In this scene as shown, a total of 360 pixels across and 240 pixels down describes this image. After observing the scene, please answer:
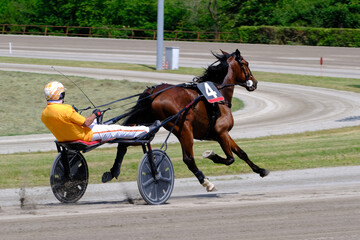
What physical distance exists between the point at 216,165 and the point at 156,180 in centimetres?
380

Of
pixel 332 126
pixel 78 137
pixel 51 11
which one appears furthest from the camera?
pixel 51 11

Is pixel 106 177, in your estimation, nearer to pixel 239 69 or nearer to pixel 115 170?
pixel 115 170

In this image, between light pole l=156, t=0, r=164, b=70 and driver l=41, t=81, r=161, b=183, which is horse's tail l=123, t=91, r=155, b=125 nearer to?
driver l=41, t=81, r=161, b=183

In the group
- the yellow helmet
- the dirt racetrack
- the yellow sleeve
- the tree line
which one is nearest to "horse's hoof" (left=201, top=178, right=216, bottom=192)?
the dirt racetrack

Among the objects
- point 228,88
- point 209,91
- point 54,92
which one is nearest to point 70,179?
point 54,92

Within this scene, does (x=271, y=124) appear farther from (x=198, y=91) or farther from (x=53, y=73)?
(x=53, y=73)

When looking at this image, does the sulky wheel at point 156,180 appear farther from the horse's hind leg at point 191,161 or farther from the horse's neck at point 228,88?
the horse's neck at point 228,88

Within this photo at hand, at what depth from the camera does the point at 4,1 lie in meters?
66.6

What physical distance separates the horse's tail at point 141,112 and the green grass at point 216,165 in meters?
1.67

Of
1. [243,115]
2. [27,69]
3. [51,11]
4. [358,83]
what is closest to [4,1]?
[51,11]

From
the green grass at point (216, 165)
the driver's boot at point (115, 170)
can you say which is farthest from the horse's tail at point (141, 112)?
the green grass at point (216, 165)

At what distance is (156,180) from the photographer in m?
7.71

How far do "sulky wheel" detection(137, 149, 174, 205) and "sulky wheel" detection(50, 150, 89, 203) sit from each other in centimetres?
88

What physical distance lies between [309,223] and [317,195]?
5.86ft
